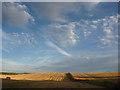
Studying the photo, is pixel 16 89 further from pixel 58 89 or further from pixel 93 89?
pixel 93 89

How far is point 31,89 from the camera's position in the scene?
16672 millimetres

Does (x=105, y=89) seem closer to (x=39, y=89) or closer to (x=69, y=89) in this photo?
(x=69, y=89)

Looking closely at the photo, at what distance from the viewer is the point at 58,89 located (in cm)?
1638

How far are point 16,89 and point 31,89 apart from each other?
1.83 metres

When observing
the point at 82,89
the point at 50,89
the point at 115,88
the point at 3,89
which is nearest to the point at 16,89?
the point at 3,89

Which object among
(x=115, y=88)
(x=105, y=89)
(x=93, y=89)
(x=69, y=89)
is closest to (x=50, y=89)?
(x=69, y=89)

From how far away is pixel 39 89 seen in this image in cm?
1658

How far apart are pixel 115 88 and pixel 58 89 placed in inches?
274

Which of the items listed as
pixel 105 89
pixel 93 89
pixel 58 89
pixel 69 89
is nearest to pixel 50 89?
pixel 58 89

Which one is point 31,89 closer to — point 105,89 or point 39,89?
point 39,89

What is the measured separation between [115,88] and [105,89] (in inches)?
53.3

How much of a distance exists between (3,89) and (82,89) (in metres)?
9.39

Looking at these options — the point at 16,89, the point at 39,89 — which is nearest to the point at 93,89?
the point at 39,89

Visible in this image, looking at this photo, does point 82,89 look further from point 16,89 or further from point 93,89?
point 16,89
